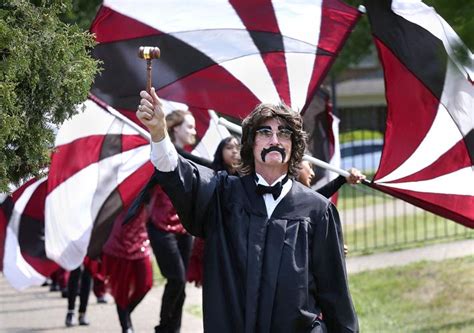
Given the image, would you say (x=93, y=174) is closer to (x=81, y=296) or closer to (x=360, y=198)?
(x=81, y=296)

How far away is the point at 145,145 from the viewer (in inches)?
337

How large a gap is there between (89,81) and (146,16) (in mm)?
2434

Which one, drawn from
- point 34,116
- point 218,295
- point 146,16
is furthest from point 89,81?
point 146,16

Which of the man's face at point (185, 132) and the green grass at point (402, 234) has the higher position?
the man's face at point (185, 132)

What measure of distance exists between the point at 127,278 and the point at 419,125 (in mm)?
3192

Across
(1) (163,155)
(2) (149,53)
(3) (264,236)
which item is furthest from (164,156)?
(3) (264,236)

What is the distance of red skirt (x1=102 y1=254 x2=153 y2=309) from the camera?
9188mm

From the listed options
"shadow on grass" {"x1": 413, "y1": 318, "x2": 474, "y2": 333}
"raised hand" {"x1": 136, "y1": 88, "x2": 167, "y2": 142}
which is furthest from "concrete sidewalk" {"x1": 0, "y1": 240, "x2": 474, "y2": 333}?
"raised hand" {"x1": 136, "y1": 88, "x2": 167, "y2": 142}

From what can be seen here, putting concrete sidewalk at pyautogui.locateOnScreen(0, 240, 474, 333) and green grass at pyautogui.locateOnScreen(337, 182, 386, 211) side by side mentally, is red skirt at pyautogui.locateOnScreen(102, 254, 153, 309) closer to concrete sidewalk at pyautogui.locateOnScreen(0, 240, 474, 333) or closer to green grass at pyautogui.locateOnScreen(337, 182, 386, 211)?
concrete sidewalk at pyautogui.locateOnScreen(0, 240, 474, 333)

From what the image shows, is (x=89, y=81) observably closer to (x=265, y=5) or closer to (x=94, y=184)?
(x=265, y=5)

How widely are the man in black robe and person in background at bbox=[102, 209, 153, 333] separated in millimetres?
4237

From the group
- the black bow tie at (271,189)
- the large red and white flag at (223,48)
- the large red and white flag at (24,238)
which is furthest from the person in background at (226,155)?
the black bow tie at (271,189)

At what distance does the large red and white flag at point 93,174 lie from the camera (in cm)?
838

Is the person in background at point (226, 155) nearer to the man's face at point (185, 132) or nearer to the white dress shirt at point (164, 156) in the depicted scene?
the man's face at point (185, 132)
